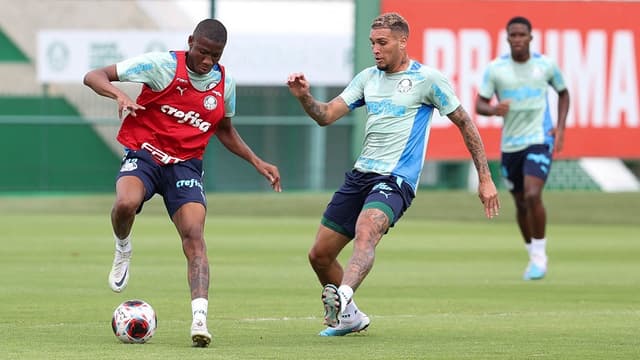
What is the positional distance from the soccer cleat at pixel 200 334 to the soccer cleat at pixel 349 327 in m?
1.32

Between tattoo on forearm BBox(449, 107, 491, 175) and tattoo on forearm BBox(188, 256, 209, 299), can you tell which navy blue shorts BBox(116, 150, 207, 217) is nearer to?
tattoo on forearm BBox(188, 256, 209, 299)

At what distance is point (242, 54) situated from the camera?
38.6 meters

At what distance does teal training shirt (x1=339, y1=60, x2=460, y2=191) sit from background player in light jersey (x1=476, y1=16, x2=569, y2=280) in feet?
19.0

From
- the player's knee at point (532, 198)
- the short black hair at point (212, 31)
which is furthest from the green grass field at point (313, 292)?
the short black hair at point (212, 31)

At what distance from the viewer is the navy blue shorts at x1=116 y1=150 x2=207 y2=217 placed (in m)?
10.9

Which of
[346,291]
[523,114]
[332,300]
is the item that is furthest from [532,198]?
[332,300]

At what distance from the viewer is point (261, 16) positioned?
4012 cm

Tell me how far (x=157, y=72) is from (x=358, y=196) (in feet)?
5.58

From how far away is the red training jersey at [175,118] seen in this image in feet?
36.0

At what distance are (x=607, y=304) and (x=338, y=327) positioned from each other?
372 cm

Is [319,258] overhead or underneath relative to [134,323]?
overhead

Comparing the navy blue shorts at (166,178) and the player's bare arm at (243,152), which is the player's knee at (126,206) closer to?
the navy blue shorts at (166,178)

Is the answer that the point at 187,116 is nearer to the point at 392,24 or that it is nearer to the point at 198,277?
the point at 198,277

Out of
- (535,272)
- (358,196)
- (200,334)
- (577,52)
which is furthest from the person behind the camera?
(577,52)
